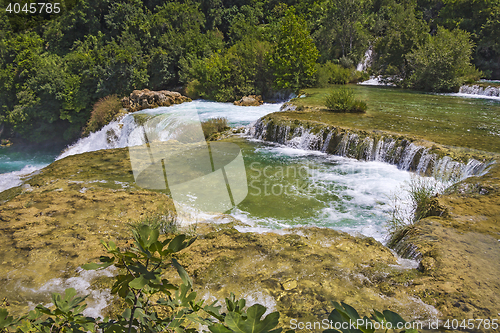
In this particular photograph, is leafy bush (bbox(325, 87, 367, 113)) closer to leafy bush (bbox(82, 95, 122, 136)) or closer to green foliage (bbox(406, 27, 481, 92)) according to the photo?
green foliage (bbox(406, 27, 481, 92))

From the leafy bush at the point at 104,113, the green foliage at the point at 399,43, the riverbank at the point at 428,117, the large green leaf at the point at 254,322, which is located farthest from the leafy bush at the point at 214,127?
the green foliage at the point at 399,43

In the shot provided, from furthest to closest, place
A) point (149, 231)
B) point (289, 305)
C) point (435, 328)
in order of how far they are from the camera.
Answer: point (289, 305) → point (435, 328) → point (149, 231)

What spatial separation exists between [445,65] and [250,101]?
1005 cm

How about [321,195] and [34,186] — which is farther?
[321,195]

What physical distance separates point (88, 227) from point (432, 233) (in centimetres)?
403

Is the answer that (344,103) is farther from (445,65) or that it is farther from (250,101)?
(445,65)

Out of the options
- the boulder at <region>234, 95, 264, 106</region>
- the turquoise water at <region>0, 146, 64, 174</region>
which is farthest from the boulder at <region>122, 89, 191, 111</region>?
the turquoise water at <region>0, 146, 64, 174</region>

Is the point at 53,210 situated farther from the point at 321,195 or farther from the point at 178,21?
the point at 178,21

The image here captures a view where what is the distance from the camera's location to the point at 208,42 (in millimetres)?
22047

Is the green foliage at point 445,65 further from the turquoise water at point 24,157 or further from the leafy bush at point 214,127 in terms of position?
the turquoise water at point 24,157

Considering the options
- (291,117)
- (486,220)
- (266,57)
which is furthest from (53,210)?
(266,57)

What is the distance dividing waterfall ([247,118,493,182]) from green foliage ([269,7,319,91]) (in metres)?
6.86

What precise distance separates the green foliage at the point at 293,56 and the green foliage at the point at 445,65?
5835 millimetres

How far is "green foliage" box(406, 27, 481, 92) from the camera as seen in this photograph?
14477 millimetres
